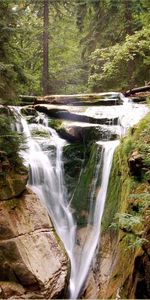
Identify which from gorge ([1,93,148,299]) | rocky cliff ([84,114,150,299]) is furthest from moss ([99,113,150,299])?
gorge ([1,93,148,299])

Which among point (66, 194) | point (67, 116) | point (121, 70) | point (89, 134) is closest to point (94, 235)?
point (66, 194)

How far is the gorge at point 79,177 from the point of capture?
287 inches

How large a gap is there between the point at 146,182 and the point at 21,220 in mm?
2781

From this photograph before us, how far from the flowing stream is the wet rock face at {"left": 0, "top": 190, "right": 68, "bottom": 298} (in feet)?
2.06

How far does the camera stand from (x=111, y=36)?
17812mm

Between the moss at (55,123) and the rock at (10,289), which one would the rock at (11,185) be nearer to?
the rock at (10,289)

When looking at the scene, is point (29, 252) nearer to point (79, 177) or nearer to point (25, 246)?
point (25, 246)

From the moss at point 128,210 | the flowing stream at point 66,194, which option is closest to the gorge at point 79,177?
the flowing stream at point 66,194

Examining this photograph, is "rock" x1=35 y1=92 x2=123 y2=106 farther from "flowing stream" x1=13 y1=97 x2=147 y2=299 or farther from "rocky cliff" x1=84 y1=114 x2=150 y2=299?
"rocky cliff" x1=84 y1=114 x2=150 y2=299

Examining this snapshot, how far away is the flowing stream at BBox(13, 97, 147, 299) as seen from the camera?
7477 mm

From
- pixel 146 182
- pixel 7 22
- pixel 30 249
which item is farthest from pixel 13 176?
pixel 7 22

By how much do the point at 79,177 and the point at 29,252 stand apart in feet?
9.37

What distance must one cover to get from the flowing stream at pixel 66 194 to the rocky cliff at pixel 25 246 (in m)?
0.62

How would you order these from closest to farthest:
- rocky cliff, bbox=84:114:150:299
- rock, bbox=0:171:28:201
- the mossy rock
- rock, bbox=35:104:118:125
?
1. rocky cliff, bbox=84:114:150:299
2. rock, bbox=0:171:28:201
3. the mossy rock
4. rock, bbox=35:104:118:125
